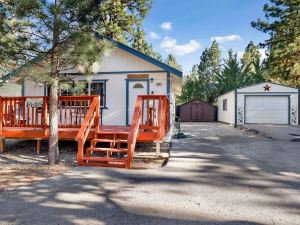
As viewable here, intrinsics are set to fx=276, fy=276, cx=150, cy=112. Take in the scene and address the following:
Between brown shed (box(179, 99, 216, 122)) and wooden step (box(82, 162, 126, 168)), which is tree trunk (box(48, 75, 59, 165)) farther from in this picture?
brown shed (box(179, 99, 216, 122))

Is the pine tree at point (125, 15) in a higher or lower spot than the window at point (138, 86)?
higher

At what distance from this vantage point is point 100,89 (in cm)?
1111

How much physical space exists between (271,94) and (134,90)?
13.7 meters

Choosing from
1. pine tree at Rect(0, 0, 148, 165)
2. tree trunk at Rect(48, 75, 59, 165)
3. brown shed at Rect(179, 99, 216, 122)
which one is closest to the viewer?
pine tree at Rect(0, 0, 148, 165)

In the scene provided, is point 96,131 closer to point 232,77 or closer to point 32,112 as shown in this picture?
point 32,112

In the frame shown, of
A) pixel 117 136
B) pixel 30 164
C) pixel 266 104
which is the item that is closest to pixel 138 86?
pixel 117 136

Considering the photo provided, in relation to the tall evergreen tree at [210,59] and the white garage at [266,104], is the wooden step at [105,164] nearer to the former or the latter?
the white garage at [266,104]

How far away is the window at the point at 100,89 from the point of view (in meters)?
11.0

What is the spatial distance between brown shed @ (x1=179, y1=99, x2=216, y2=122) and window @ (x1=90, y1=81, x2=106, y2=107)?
18965 mm

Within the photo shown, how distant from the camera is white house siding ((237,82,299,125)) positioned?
20.2m

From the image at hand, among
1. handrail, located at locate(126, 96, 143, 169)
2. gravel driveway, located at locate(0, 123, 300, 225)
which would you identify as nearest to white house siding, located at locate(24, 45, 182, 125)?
handrail, located at locate(126, 96, 143, 169)

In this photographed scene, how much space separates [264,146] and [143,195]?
6770mm

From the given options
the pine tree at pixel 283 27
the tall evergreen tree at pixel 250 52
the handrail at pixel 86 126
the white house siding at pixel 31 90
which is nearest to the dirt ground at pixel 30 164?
the handrail at pixel 86 126

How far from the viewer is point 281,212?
374 cm
